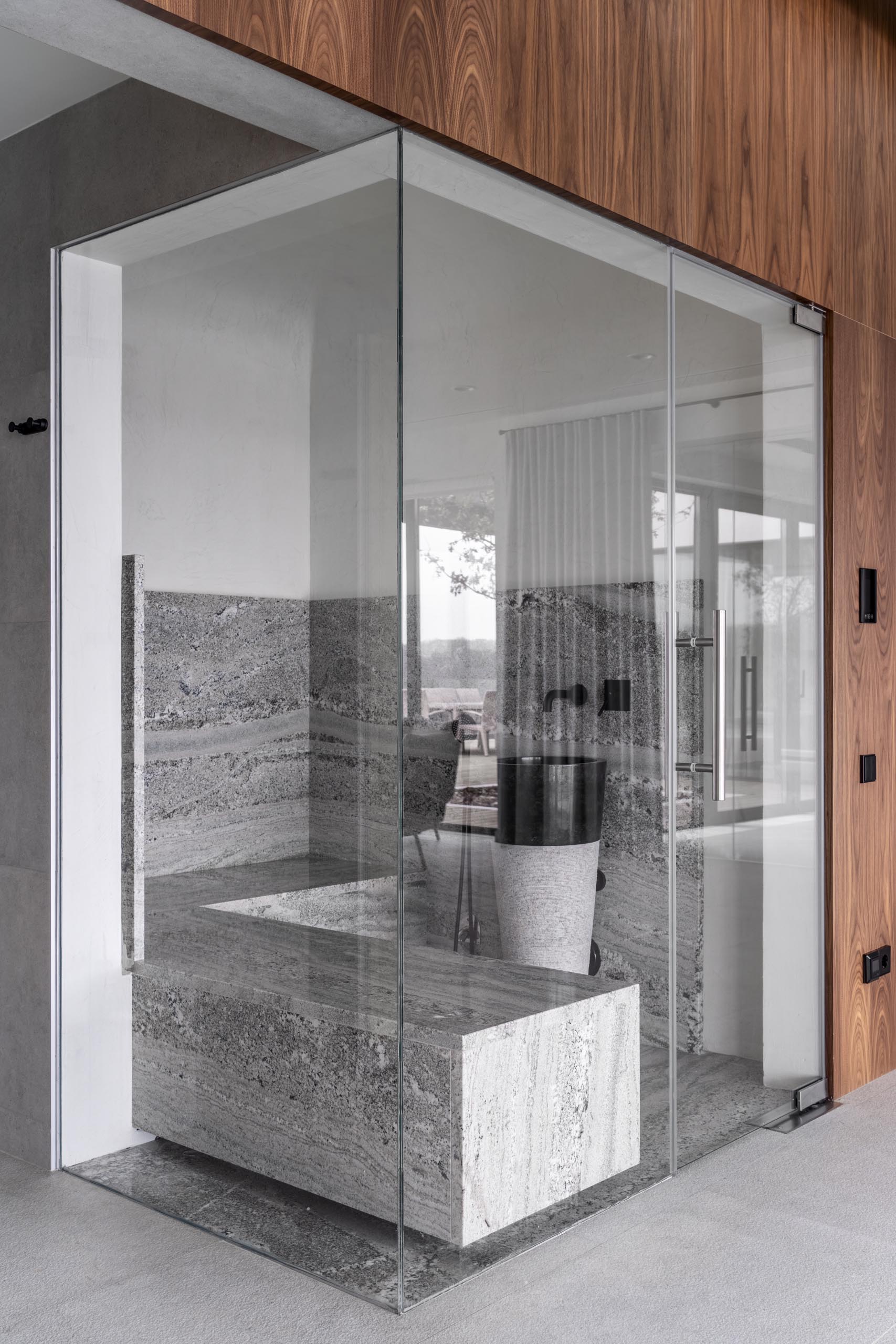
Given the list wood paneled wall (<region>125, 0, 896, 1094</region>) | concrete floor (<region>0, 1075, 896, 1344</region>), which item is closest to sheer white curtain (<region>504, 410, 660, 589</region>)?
wood paneled wall (<region>125, 0, 896, 1094</region>)

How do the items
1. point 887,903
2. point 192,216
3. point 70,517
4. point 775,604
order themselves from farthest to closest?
point 887,903 < point 775,604 < point 70,517 < point 192,216

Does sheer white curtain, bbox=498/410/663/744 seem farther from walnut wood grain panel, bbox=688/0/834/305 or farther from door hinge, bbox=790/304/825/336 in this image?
door hinge, bbox=790/304/825/336

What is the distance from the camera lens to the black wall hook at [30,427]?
3174mm

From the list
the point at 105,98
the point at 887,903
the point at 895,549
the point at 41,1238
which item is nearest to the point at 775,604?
the point at 895,549

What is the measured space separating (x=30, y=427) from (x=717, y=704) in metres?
1.93

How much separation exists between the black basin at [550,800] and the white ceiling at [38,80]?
6.12 ft

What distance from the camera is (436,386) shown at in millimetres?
2512

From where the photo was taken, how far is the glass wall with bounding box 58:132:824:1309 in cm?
252

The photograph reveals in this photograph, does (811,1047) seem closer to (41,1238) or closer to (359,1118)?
(359,1118)

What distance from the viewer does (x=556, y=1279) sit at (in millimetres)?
2578

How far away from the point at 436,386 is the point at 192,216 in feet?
2.97

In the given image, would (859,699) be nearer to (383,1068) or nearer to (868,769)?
(868,769)

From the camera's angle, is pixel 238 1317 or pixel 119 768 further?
pixel 119 768

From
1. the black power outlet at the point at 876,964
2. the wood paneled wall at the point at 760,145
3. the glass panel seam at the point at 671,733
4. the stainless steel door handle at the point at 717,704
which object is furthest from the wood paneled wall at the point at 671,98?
the black power outlet at the point at 876,964
